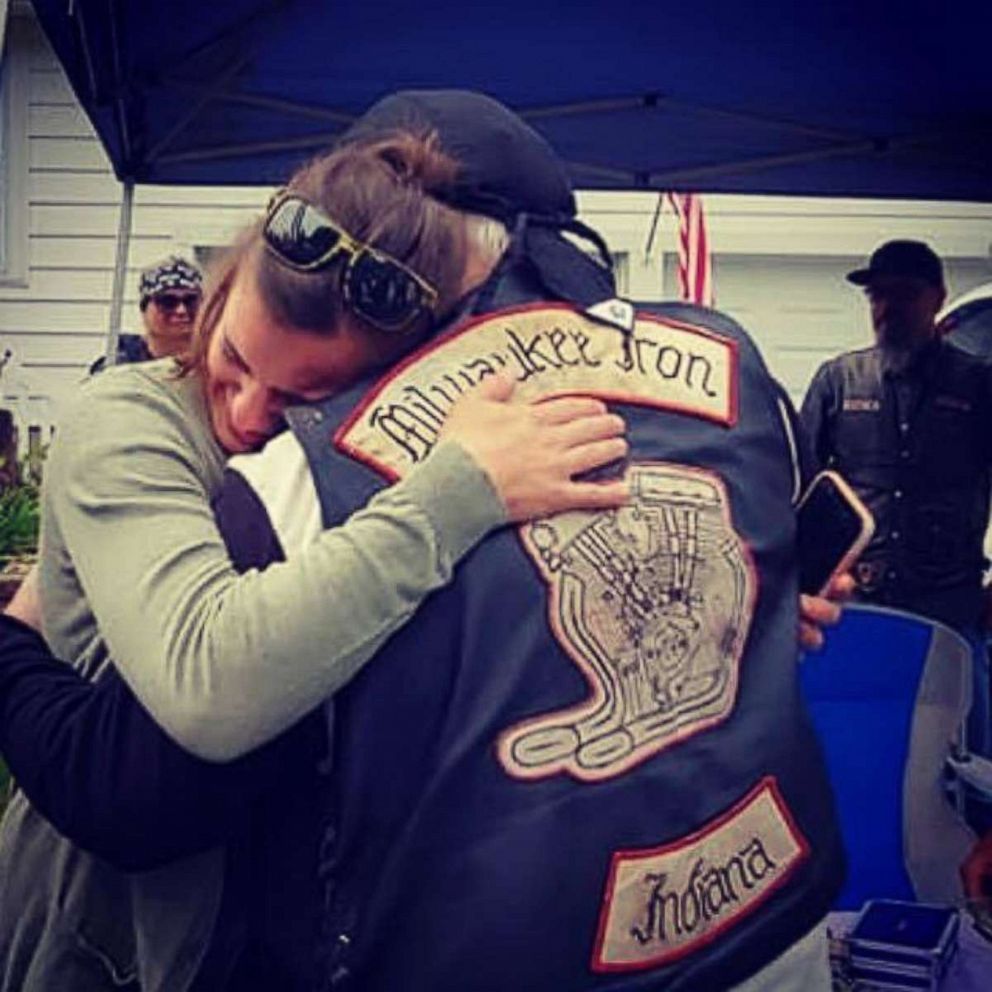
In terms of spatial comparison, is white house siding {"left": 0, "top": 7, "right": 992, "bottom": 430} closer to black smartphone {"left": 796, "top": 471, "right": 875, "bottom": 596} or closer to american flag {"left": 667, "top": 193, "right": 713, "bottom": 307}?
american flag {"left": 667, "top": 193, "right": 713, "bottom": 307}

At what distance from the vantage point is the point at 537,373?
121 centimetres

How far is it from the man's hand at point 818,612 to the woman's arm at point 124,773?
0.45m

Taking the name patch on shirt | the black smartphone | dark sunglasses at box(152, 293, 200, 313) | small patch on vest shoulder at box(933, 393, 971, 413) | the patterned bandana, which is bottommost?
small patch on vest shoulder at box(933, 393, 971, 413)

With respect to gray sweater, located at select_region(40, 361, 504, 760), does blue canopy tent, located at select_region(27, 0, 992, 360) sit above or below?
above

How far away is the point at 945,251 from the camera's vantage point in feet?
30.9

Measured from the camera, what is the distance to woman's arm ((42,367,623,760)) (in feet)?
3.54

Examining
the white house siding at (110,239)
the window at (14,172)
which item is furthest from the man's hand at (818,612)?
the window at (14,172)

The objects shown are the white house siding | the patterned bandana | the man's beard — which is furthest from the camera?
the white house siding

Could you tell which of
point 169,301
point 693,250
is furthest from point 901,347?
point 693,250

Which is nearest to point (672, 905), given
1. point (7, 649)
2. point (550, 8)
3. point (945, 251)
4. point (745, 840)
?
point (745, 840)

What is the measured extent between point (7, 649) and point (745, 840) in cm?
56

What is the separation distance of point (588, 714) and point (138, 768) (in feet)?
0.98

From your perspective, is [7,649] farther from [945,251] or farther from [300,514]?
[945,251]

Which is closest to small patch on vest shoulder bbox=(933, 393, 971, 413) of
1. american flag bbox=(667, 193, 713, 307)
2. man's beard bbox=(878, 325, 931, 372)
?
man's beard bbox=(878, 325, 931, 372)
